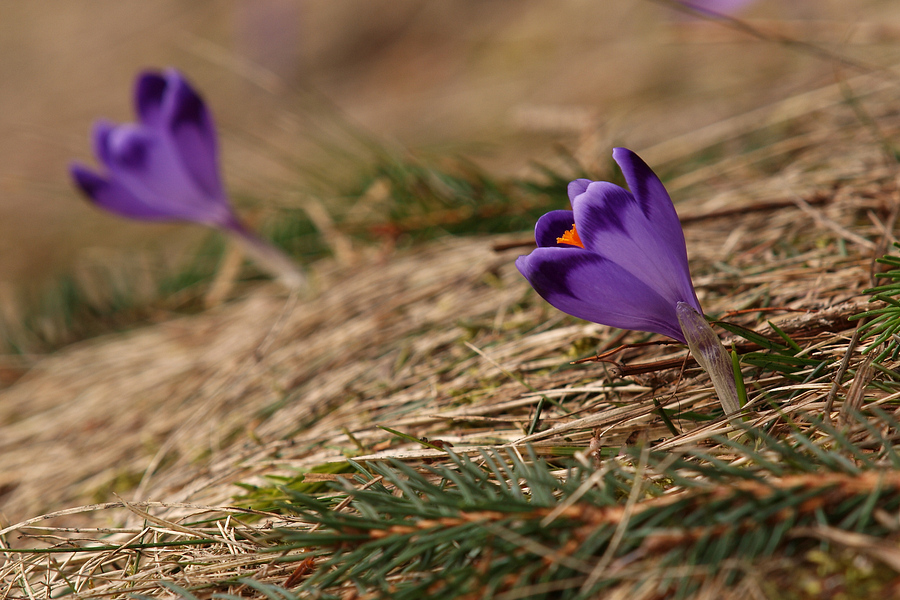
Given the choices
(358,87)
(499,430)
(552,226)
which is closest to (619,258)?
(552,226)

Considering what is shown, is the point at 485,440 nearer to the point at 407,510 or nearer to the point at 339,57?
the point at 407,510

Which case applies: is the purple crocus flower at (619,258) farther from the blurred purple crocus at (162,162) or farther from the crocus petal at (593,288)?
the blurred purple crocus at (162,162)

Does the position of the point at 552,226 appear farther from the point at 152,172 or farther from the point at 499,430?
the point at 152,172

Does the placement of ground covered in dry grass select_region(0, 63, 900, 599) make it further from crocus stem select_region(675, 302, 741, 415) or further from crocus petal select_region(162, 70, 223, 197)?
crocus petal select_region(162, 70, 223, 197)

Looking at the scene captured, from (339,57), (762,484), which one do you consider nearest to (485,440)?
(762,484)

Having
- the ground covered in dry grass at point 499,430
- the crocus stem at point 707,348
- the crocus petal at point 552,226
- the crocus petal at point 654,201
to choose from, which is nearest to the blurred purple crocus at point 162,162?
the ground covered in dry grass at point 499,430
